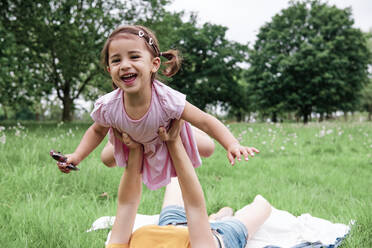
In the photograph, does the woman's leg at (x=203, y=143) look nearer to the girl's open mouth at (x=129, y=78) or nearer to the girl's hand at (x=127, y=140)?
the girl's hand at (x=127, y=140)

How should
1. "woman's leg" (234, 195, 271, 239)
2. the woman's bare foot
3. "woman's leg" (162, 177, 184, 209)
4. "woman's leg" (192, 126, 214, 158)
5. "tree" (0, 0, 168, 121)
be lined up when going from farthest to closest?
"tree" (0, 0, 168, 121), the woman's bare foot, "woman's leg" (162, 177, 184, 209), "woman's leg" (234, 195, 271, 239), "woman's leg" (192, 126, 214, 158)

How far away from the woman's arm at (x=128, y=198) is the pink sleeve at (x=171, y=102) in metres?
0.44

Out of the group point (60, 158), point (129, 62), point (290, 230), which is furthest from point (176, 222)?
point (129, 62)

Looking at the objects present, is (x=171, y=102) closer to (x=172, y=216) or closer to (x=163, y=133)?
(x=163, y=133)

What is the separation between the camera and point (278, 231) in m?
3.33

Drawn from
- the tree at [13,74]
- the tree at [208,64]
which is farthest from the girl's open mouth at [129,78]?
the tree at [208,64]

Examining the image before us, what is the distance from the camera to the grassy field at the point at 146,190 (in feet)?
9.59

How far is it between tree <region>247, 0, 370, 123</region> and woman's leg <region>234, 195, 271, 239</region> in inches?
923

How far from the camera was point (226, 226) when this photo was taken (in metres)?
2.77

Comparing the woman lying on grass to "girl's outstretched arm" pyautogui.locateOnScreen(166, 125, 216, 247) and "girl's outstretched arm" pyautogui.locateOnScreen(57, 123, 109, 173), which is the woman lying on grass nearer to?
"girl's outstretched arm" pyautogui.locateOnScreen(166, 125, 216, 247)

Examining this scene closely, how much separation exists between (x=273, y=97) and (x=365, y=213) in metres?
25.1

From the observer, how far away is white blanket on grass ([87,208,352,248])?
10.1 ft

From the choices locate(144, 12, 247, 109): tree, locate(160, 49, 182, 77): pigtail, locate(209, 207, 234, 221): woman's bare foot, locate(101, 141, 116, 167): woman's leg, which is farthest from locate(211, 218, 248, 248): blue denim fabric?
locate(144, 12, 247, 109): tree

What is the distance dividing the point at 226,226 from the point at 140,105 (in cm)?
133
